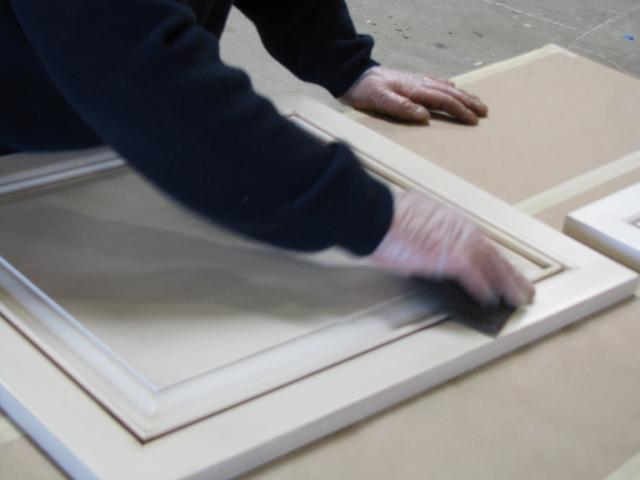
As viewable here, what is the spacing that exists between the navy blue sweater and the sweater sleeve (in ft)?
1.61

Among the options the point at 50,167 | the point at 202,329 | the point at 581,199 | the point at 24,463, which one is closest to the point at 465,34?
the point at 581,199

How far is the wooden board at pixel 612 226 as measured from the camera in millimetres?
863

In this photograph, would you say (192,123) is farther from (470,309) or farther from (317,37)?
(317,37)

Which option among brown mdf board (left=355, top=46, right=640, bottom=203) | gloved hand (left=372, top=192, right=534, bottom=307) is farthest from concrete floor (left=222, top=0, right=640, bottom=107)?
gloved hand (left=372, top=192, right=534, bottom=307)

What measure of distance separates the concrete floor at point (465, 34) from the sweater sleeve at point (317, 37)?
1130 mm

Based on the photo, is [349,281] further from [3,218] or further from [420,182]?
[3,218]

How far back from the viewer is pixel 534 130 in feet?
3.67

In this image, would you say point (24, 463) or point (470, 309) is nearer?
point (24, 463)

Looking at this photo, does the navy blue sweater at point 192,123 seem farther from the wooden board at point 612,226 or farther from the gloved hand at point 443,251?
the wooden board at point 612,226

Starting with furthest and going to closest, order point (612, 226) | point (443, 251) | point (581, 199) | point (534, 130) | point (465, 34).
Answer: point (465, 34) → point (534, 130) → point (581, 199) → point (612, 226) → point (443, 251)

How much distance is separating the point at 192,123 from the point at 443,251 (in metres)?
0.24

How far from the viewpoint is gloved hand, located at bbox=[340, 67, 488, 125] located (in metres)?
1.12

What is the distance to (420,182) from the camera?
3.02 ft

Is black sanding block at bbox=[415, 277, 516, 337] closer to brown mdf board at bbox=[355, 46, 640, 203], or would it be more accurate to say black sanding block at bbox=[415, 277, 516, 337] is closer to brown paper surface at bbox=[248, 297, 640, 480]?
brown paper surface at bbox=[248, 297, 640, 480]
